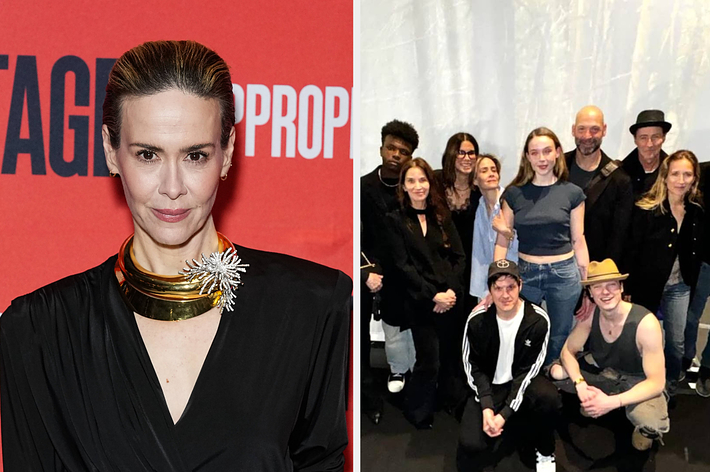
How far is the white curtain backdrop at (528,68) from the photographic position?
210 cm

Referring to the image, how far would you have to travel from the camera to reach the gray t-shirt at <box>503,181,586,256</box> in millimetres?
2119

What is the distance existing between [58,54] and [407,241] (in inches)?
43.6

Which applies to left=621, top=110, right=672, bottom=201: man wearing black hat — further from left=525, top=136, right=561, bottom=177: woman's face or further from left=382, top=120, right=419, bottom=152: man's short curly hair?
left=382, top=120, right=419, bottom=152: man's short curly hair

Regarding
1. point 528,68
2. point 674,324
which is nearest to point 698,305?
point 674,324

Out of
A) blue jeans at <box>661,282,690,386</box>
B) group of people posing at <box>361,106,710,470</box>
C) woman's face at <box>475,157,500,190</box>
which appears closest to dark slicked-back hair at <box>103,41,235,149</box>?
group of people posing at <box>361,106,710,470</box>

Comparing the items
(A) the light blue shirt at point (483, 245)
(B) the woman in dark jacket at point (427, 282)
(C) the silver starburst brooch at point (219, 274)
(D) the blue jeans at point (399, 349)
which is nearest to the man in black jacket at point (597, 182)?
(A) the light blue shirt at point (483, 245)

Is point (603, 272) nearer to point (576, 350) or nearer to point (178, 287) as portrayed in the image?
point (576, 350)

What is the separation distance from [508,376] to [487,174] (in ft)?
1.95

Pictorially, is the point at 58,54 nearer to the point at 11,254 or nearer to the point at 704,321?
→ the point at 11,254

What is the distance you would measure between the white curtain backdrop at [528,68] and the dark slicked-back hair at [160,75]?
2.25ft

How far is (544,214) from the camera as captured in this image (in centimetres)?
212

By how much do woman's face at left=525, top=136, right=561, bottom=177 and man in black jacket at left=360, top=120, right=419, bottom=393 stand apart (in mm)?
327

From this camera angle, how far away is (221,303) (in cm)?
162

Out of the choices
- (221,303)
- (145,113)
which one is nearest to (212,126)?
(145,113)
